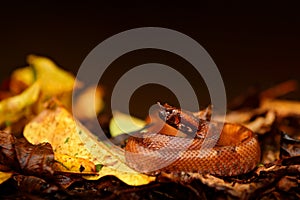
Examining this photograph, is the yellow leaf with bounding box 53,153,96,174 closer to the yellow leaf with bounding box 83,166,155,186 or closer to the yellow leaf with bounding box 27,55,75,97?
the yellow leaf with bounding box 83,166,155,186

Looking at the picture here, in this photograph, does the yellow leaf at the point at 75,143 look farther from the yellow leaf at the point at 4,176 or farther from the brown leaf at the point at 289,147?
the brown leaf at the point at 289,147

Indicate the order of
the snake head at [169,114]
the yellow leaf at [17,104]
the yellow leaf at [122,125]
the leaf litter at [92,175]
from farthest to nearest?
the yellow leaf at [17,104] → the yellow leaf at [122,125] → the snake head at [169,114] → the leaf litter at [92,175]

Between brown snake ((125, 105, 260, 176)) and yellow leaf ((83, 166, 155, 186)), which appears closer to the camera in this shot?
yellow leaf ((83, 166, 155, 186))

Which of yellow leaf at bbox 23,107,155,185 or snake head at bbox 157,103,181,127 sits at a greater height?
snake head at bbox 157,103,181,127

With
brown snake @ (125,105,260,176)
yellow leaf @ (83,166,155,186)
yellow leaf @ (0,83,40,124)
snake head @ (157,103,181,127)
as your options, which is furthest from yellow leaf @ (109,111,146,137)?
yellow leaf @ (83,166,155,186)

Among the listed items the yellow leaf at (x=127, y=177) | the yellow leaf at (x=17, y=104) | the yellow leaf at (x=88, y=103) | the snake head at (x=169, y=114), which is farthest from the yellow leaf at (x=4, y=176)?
the yellow leaf at (x=88, y=103)

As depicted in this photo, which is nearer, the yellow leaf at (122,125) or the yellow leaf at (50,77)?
the yellow leaf at (122,125)

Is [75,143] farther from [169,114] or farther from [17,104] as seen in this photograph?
[17,104]

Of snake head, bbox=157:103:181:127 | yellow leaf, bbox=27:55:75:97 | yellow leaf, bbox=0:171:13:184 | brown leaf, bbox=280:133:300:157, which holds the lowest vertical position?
yellow leaf, bbox=0:171:13:184
